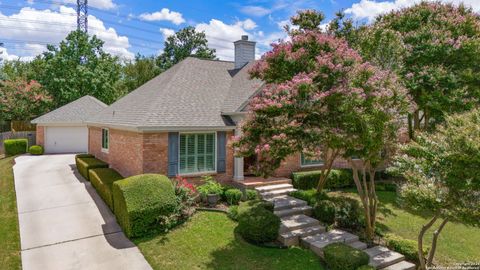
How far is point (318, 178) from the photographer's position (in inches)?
637

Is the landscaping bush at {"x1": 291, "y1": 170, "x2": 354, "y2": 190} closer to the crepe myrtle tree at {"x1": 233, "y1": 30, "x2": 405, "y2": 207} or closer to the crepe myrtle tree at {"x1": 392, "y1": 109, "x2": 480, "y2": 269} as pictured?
the crepe myrtle tree at {"x1": 233, "y1": 30, "x2": 405, "y2": 207}

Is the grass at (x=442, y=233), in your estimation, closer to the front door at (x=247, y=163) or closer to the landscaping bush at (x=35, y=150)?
the front door at (x=247, y=163)

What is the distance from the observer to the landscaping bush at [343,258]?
7.98 m

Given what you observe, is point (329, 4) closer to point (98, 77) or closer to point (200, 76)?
point (200, 76)

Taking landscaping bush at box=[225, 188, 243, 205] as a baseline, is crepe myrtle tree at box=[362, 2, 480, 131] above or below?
above

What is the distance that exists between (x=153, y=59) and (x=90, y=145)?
2897 centimetres

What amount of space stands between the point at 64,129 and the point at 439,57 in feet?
94.9

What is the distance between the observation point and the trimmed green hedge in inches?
487

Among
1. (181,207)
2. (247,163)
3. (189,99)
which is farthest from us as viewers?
(247,163)

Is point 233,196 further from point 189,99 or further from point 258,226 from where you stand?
point 189,99

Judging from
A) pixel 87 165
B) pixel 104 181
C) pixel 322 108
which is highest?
pixel 322 108

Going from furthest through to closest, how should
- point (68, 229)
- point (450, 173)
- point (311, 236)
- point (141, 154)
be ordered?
point (141, 154)
point (68, 229)
point (311, 236)
point (450, 173)

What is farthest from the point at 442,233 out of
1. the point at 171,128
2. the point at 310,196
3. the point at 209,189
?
the point at 171,128

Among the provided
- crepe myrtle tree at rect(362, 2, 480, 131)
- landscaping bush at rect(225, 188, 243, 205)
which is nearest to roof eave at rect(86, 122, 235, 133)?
landscaping bush at rect(225, 188, 243, 205)
